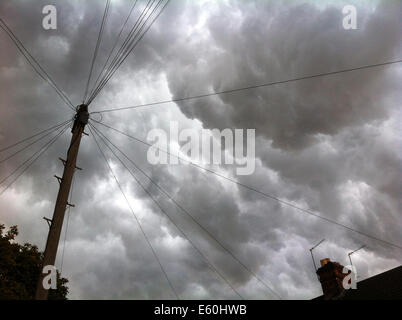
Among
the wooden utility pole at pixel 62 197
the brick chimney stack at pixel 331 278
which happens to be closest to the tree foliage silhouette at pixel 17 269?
the wooden utility pole at pixel 62 197

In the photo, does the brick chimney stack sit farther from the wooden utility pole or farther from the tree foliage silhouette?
the tree foliage silhouette

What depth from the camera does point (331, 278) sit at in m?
15.2

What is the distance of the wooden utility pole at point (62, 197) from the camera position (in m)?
6.93

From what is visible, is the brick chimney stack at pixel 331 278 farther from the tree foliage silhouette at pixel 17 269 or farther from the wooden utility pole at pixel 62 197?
the tree foliage silhouette at pixel 17 269

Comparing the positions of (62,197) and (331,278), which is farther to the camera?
(331,278)

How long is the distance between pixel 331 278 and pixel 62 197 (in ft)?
46.4

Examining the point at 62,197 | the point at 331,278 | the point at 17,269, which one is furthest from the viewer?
the point at 17,269

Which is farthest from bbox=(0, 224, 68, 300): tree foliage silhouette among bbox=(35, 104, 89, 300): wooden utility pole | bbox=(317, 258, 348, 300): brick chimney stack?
bbox=(317, 258, 348, 300): brick chimney stack

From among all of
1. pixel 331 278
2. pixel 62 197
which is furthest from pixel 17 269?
pixel 331 278

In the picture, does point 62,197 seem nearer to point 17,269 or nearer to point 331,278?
point 331,278
